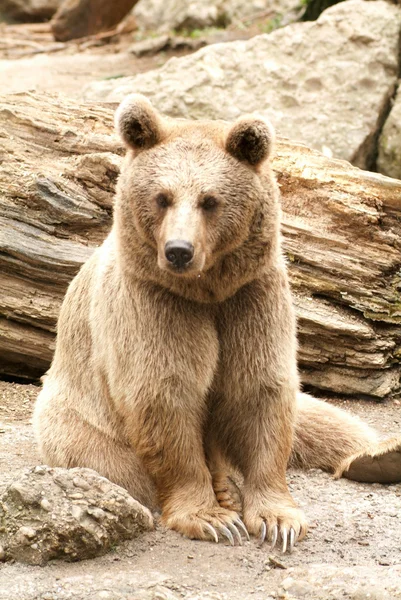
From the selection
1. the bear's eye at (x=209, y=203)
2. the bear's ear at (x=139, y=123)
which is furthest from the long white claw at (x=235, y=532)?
the bear's ear at (x=139, y=123)

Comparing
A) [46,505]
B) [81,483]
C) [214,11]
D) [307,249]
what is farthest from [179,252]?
[214,11]

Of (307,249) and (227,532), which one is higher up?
(307,249)

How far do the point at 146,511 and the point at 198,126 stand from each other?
2.07m

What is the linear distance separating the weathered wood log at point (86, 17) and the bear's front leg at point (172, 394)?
1552 centimetres

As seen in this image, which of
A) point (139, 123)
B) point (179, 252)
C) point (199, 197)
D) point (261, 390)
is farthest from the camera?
point (261, 390)

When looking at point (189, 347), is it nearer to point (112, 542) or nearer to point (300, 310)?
point (112, 542)

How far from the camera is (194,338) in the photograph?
480 centimetres

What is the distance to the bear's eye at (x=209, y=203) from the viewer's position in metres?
4.52

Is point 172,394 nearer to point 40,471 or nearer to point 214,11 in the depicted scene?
point 40,471

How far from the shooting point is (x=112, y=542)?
4363 millimetres

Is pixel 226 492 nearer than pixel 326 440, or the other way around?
pixel 226 492

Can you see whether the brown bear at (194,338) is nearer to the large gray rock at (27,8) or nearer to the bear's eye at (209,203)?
the bear's eye at (209,203)

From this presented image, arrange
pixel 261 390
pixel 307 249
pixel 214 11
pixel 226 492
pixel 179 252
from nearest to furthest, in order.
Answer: pixel 179 252 → pixel 261 390 → pixel 226 492 → pixel 307 249 → pixel 214 11

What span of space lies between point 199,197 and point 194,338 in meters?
0.78
